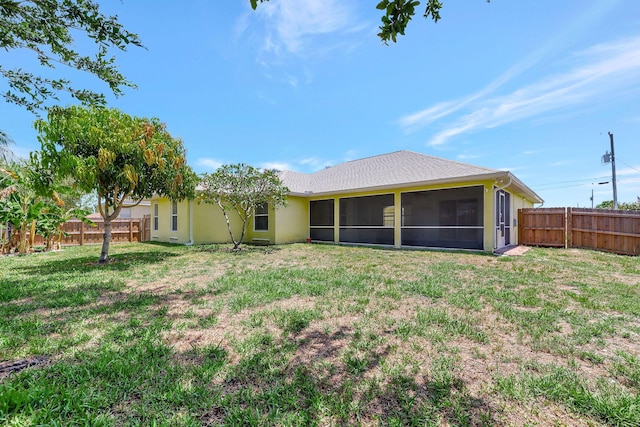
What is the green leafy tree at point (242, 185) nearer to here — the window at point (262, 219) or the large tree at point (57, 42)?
the window at point (262, 219)

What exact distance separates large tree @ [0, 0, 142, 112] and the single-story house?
9691mm

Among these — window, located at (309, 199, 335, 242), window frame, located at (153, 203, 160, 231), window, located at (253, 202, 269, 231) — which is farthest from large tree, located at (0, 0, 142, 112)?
window frame, located at (153, 203, 160, 231)

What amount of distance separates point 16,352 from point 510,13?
885 centimetres

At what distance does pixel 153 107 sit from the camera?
31.8 feet

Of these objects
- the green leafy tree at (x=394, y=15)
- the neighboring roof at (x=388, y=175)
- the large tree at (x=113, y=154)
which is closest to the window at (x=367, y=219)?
the neighboring roof at (x=388, y=175)

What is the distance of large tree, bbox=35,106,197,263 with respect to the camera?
6.92 meters

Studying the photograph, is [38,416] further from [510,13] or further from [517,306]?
[510,13]

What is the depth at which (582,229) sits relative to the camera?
11273 millimetres

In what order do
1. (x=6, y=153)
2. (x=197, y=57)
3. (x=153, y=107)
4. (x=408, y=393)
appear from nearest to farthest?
(x=408, y=393) < (x=197, y=57) < (x=153, y=107) < (x=6, y=153)

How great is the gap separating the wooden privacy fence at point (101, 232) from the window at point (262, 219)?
7.58m

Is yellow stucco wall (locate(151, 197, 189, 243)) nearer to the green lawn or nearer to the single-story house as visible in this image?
the single-story house

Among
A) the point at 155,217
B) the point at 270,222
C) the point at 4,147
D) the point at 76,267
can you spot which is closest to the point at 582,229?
the point at 270,222

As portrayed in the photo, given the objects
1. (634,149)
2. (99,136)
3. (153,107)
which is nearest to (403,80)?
(153,107)

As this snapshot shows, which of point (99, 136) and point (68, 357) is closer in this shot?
point (68, 357)
